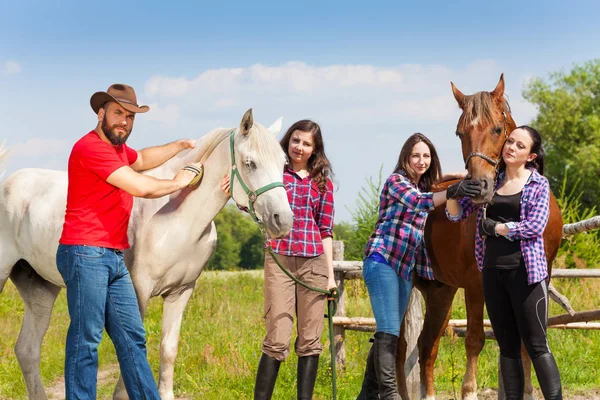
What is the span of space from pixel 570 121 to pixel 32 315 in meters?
32.7

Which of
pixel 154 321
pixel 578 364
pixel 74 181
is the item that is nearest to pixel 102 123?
pixel 74 181

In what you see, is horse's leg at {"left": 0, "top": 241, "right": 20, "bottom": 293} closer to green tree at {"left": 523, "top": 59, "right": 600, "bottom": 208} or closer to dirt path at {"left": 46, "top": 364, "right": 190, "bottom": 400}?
dirt path at {"left": 46, "top": 364, "right": 190, "bottom": 400}

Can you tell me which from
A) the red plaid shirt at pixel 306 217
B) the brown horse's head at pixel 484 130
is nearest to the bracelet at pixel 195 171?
the red plaid shirt at pixel 306 217

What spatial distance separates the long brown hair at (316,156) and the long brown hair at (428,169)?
481 millimetres

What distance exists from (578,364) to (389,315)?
149 inches

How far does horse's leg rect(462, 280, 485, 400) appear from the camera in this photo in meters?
4.78

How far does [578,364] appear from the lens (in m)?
7.11

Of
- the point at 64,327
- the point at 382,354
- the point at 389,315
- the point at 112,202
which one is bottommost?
the point at 64,327

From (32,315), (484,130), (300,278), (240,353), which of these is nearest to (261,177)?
(300,278)

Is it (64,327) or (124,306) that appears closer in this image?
(124,306)

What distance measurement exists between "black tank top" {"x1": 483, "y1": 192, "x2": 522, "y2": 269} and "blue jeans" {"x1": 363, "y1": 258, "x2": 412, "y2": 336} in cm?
61

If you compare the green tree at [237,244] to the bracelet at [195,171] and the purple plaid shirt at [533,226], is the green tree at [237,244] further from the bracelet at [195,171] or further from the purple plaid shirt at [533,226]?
the purple plaid shirt at [533,226]

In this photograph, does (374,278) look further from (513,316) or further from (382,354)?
(513,316)

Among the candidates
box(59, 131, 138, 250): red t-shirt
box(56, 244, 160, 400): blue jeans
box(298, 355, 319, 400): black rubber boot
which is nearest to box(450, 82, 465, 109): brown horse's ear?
box(298, 355, 319, 400): black rubber boot
